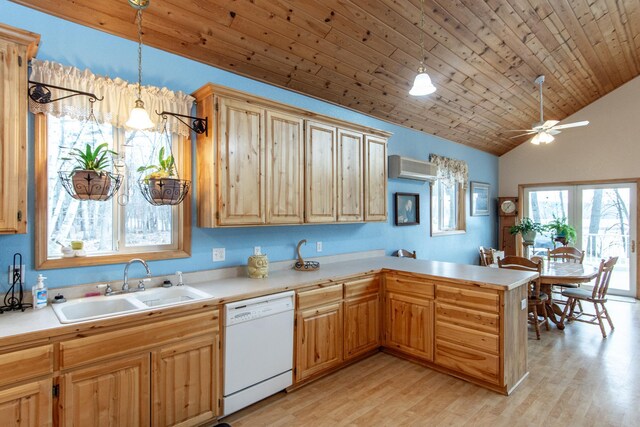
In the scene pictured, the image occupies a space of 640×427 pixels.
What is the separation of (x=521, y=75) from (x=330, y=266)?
11.7ft

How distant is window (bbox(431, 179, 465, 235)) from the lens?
5527 millimetres

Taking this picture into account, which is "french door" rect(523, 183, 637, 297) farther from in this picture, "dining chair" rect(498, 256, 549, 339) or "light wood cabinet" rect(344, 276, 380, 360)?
"light wood cabinet" rect(344, 276, 380, 360)

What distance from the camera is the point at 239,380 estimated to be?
2.34 meters

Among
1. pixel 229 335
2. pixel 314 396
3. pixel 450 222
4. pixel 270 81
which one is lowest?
pixel 314 396

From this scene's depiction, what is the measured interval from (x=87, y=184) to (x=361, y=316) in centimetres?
243

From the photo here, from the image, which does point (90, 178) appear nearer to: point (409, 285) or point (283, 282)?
point (283, 282)

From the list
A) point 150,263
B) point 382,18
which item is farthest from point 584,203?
point 150,263

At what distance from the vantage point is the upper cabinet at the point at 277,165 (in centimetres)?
259

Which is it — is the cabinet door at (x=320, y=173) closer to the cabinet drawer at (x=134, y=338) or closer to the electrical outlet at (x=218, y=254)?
the electrical outlet at (x=218, y=254)

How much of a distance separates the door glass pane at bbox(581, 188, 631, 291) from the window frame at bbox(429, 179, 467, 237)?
2.14 m

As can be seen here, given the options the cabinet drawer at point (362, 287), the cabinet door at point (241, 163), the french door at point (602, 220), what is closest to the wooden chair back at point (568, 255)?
the french door at point (602, 220)

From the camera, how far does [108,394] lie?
1823 mm

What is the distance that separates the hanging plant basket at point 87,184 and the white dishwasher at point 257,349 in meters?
1.04

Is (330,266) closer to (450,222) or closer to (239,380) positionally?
(239,380)
